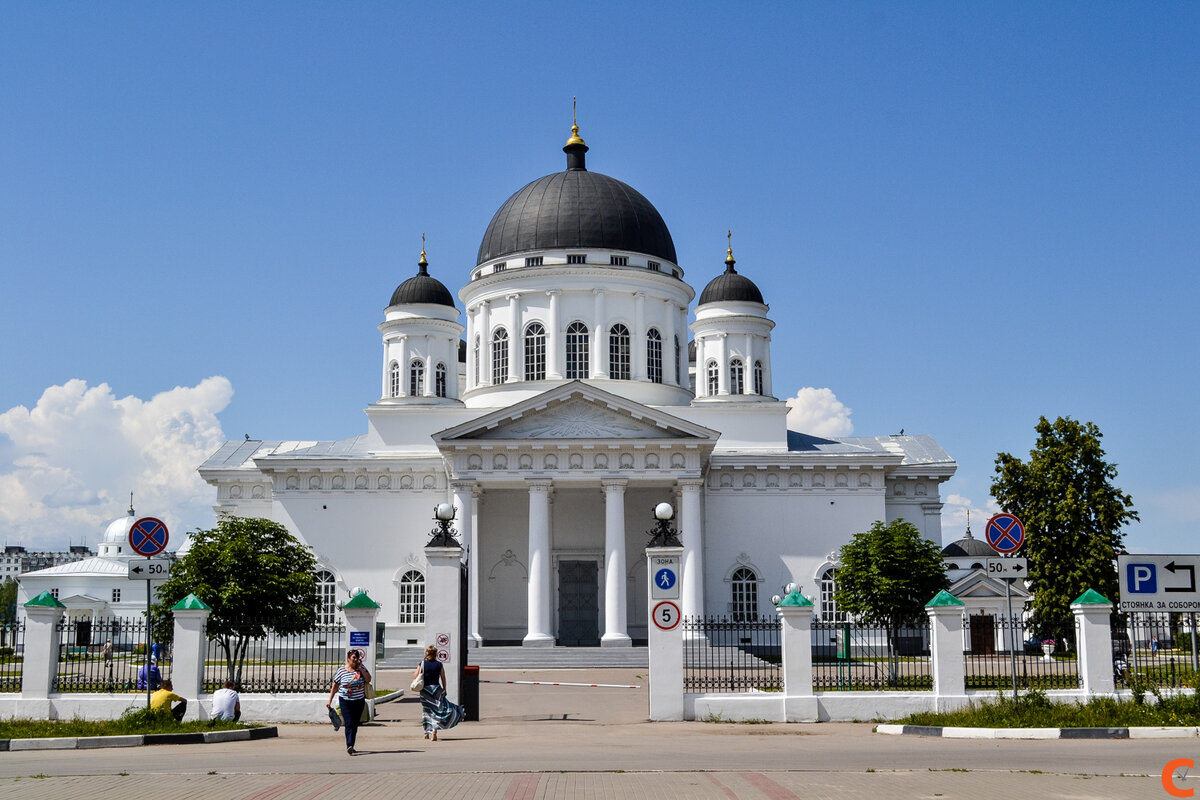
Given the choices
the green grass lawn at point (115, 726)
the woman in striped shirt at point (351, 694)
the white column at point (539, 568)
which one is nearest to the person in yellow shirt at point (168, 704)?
the green grass lawn at point (115, 726)

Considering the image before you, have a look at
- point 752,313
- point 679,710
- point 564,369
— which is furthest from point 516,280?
point 679,710

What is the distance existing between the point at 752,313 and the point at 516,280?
9.58 m

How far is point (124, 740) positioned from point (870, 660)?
2333cm

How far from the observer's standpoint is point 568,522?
45938 millimetres

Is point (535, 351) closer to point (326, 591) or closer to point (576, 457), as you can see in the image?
point (576, 457)

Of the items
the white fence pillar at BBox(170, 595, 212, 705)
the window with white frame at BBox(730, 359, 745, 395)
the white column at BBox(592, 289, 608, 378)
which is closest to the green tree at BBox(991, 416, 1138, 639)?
the window with white frame at BBox(730, 359, 745, 395)

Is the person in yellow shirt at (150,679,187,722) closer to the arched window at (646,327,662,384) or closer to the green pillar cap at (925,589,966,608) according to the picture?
the green pillar cap at (925,589,966,608)

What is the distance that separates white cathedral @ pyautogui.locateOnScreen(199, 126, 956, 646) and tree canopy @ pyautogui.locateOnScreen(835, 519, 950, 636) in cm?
609

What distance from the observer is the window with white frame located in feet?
165

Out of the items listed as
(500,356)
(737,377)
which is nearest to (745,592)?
(737,377)

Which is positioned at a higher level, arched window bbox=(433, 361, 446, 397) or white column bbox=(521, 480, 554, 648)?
arched window bbox=(433, 361, 446, 397)

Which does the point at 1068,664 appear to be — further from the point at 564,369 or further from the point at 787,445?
the point at 564,369

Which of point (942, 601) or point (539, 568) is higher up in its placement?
point (539, 568)

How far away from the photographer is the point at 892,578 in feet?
121
